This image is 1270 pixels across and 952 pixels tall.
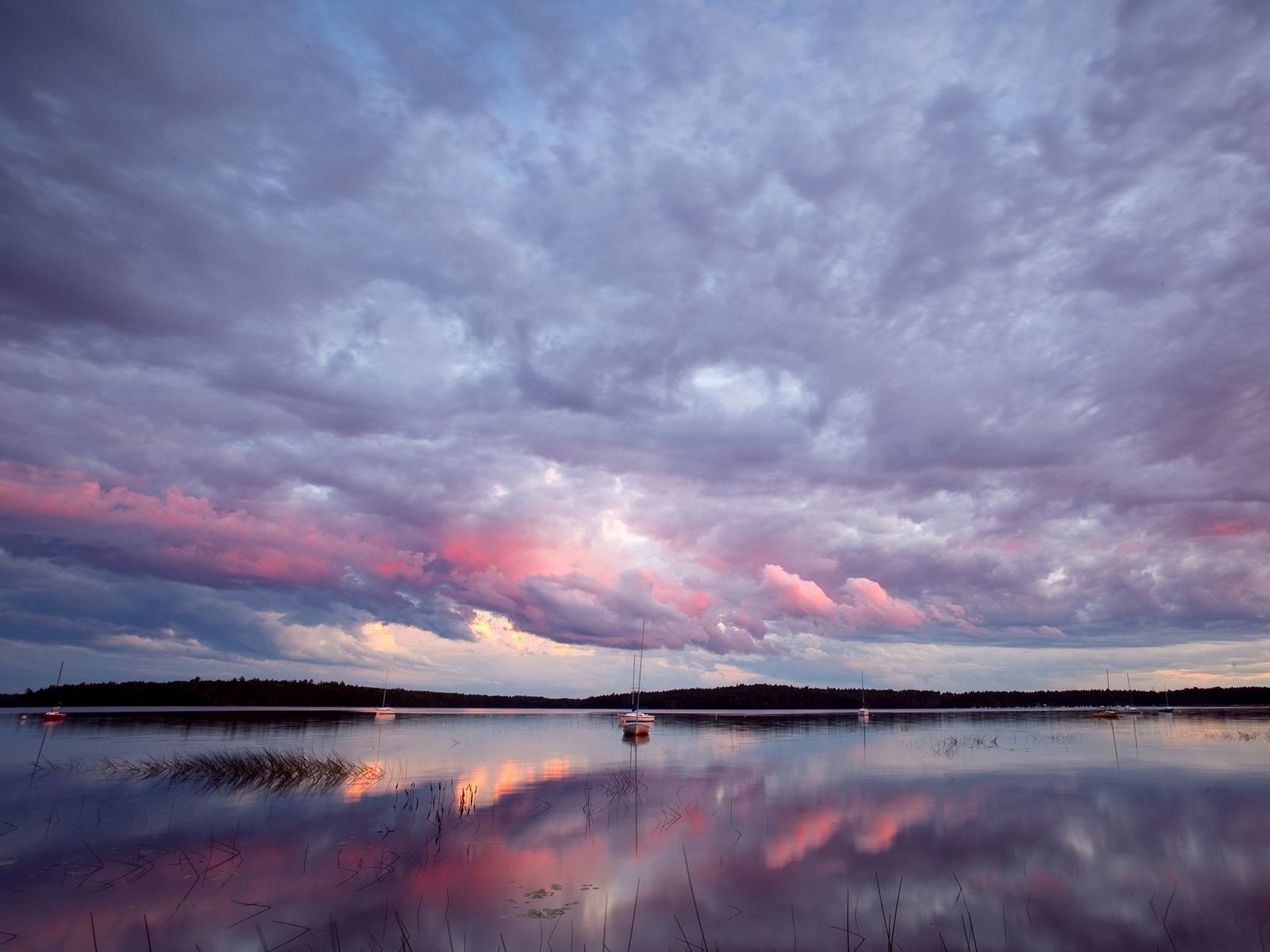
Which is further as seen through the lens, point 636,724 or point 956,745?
point 636,724

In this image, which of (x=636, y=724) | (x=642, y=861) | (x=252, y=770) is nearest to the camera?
(x=642, y=861)

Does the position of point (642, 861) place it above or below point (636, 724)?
above

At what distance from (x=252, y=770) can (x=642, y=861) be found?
3260 centimetres

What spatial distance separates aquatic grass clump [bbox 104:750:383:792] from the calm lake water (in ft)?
4.36

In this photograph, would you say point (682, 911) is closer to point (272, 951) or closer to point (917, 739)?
point (272, 951)

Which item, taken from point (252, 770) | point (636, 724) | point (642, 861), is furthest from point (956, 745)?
point (252, 770)

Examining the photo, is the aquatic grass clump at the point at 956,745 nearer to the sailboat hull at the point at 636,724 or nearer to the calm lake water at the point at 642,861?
the calm lake water at the point at 642,861

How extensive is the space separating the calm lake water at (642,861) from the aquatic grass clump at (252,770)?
1.33 m

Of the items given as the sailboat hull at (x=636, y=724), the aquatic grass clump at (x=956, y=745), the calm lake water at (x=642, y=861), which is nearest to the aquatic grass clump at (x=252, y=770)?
the calm lake water at (x=642, y=861)

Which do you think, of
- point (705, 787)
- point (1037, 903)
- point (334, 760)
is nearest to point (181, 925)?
point (1037, 903)

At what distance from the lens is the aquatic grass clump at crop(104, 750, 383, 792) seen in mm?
41344

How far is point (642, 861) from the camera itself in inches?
955

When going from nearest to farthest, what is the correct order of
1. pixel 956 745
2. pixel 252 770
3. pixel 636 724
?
pixel 252 770
pixel 956 745
pixel 636 724

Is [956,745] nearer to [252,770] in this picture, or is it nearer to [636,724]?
[636,724]
